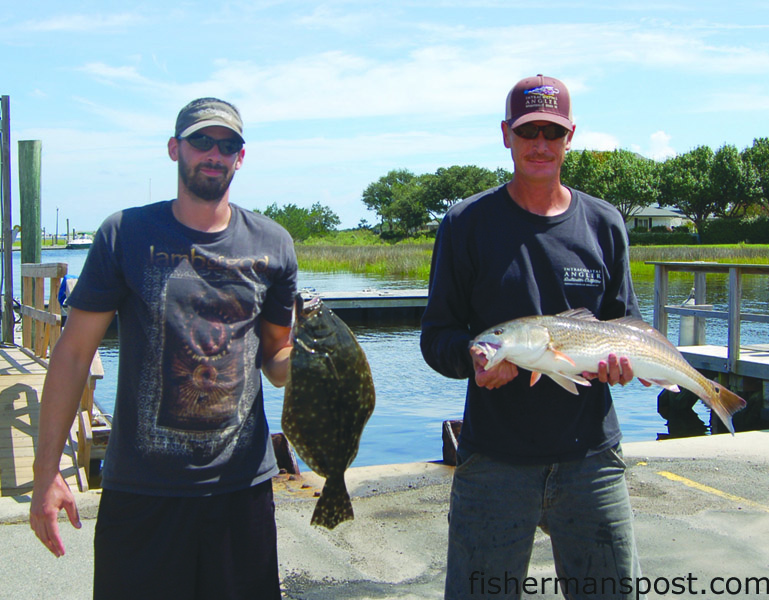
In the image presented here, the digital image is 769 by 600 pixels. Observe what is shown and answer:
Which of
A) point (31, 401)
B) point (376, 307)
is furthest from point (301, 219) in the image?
point (31, 401)

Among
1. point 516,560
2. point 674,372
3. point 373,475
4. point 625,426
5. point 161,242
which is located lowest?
point 625,426

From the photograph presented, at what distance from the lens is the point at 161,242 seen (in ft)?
9.60

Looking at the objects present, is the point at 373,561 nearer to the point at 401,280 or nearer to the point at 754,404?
the point at 754,404

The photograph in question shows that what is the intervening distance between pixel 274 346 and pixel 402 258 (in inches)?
1757

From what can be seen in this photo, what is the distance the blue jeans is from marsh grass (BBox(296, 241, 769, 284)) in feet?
135

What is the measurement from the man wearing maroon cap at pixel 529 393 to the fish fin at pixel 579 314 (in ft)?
0.35

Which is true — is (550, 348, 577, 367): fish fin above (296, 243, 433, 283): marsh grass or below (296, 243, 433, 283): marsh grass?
below

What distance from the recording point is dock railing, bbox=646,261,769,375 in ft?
38.5

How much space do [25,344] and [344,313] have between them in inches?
548

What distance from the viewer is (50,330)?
35.6 ft

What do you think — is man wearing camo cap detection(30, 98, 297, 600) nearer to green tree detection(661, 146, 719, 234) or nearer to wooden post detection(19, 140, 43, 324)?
wooden post detection(19, 140, 43, 324)

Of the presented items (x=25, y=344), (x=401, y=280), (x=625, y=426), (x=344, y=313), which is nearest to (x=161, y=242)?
(x=25, y=344)

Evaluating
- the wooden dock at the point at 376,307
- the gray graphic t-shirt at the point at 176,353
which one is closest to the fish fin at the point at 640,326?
the gray graphic t-shirt at the point at 176,353

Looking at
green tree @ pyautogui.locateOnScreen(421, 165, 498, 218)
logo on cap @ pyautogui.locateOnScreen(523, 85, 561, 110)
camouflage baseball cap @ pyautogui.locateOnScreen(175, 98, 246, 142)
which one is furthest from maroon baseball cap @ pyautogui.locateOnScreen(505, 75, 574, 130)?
green tree @ pyautogui.locateOnScreen(421, 165, 498, 218)
